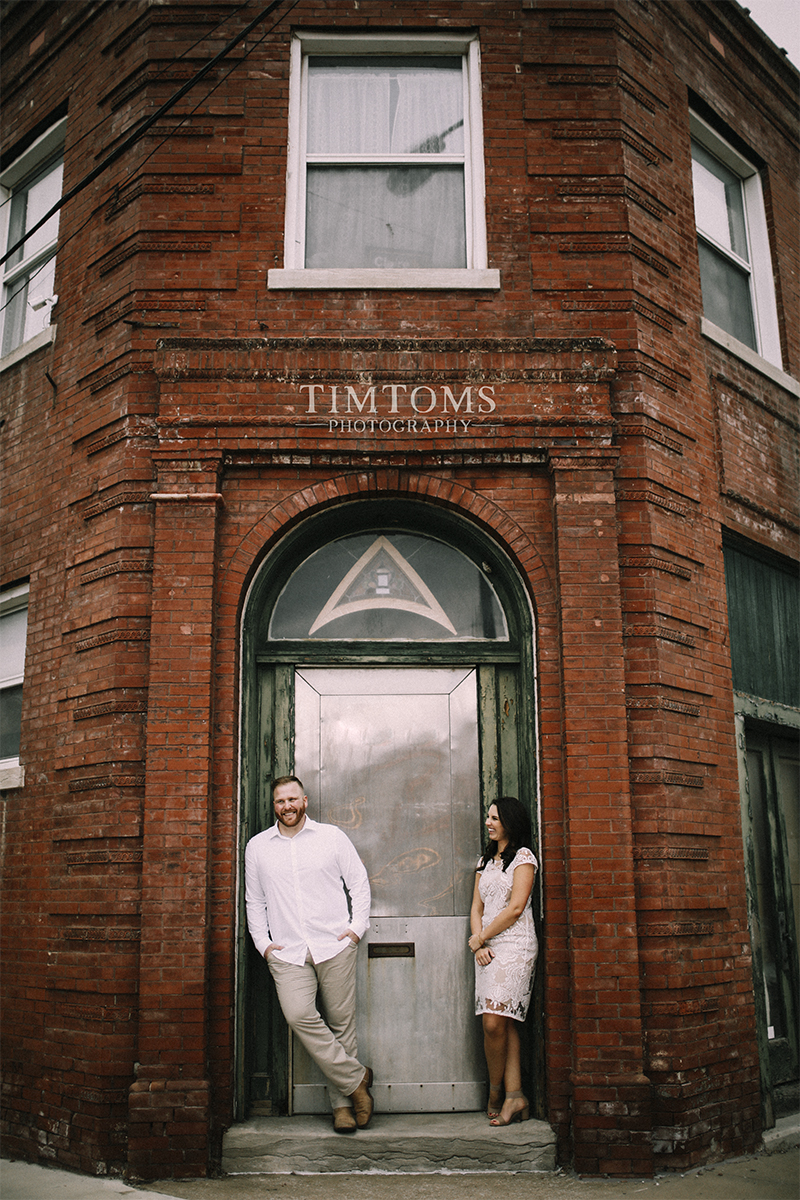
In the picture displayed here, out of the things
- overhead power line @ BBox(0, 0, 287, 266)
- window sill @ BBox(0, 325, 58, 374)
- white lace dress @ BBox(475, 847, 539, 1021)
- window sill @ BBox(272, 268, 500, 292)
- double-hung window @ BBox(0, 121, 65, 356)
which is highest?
double-hung window @ BBox(0, 121, 65, 356)

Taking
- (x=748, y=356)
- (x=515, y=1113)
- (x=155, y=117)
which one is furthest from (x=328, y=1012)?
(x=748, y=356)

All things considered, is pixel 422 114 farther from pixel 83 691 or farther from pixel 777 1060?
pixel 777 1060

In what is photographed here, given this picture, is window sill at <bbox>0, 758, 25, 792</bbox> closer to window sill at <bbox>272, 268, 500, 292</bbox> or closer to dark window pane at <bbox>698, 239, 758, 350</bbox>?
window sill at <bbox>272, 268, 500, 292</bbox>

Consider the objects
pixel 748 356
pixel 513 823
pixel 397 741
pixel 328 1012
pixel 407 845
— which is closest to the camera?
pixel 328 1012

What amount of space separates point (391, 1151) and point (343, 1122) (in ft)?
1.01

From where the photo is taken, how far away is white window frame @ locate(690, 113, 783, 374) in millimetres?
8344

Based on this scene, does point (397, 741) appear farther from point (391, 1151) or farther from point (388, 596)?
point (391, 1151)

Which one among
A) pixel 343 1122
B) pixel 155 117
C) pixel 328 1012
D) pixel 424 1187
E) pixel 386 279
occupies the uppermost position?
pixel 155 117

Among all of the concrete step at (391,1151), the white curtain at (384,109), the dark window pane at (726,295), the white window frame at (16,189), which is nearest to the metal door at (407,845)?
the concrete step at (391,1151)

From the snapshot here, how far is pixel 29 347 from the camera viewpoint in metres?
7.52

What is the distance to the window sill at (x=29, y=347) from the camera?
731 centimetres

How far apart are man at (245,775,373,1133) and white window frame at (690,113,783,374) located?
5.49m

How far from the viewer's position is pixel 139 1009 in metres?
5.48

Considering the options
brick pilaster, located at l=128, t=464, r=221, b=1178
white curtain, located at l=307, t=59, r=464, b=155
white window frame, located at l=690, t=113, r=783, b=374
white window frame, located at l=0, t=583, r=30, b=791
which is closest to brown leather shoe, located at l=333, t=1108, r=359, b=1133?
brick pilaster, located at l=128, t=464, r=221, b=1178
